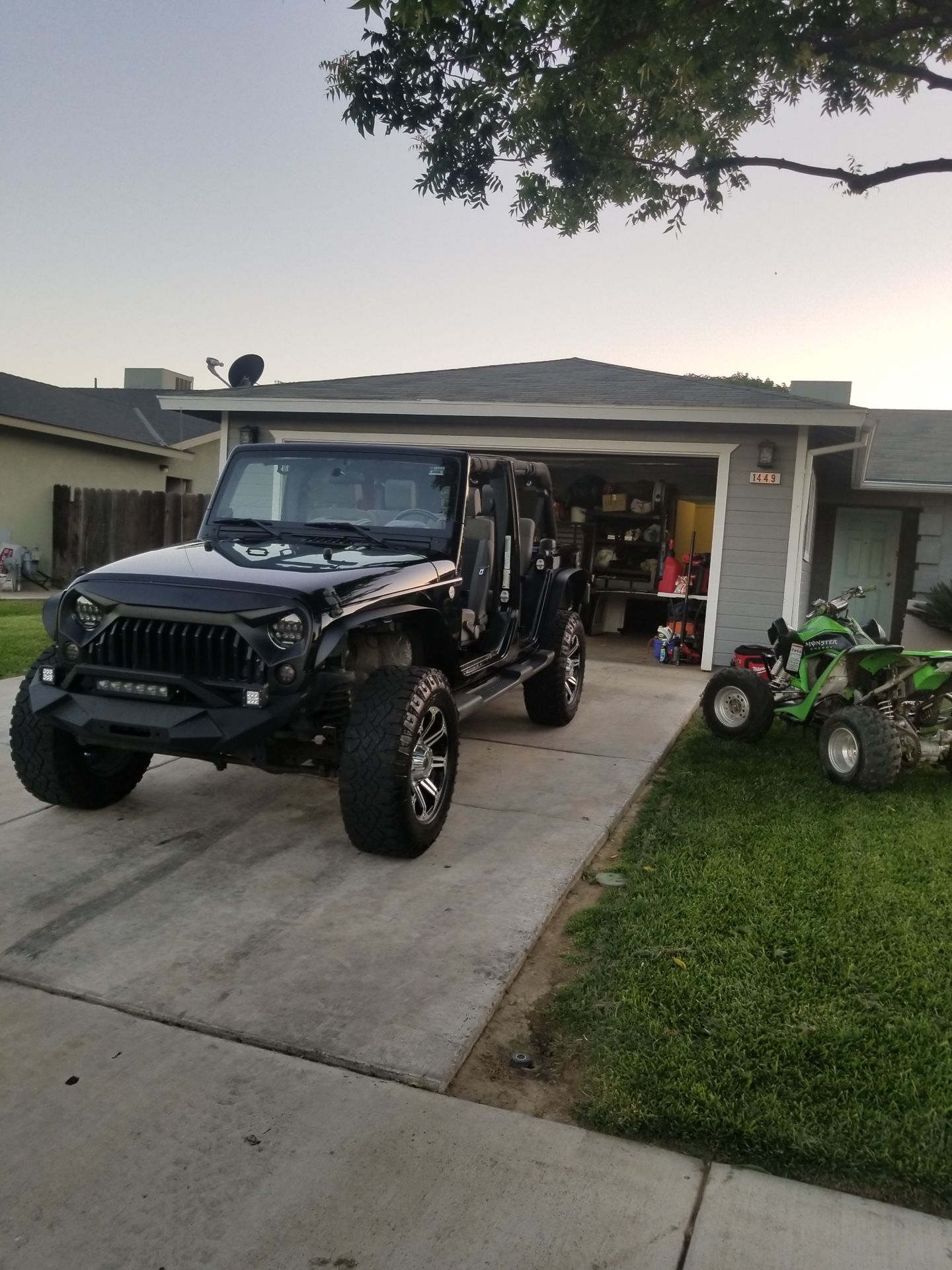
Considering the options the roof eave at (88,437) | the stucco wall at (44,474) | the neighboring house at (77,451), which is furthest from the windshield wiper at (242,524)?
the stucco wall at (44,474)

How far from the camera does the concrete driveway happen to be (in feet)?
10.5

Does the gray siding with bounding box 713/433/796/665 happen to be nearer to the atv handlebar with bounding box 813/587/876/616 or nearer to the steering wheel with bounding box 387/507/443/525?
the atv handlebar with bounding box 813/587/876/616

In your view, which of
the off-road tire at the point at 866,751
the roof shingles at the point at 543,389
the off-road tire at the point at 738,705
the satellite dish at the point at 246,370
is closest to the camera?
the off-road tire at the point at 866,751

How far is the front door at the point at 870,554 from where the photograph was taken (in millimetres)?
16219

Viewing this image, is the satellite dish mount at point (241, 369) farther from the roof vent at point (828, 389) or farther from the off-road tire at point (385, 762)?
the roof vent at point (828, 389)

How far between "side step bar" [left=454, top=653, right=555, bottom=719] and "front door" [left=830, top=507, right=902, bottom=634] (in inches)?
416

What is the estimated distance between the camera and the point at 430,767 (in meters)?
4.72

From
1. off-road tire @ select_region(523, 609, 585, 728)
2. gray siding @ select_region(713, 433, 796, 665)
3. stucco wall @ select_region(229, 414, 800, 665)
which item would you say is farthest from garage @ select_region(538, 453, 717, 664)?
off-road tire @ select_region(523, 609, 585, 728)

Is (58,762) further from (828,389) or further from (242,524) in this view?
(828,389)

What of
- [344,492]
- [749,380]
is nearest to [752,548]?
[344,492]

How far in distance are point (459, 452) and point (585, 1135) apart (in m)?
4.18

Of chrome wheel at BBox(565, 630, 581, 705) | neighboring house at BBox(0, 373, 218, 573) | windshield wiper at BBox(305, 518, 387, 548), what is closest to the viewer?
windshield wiper at BBox(305, 518, 387, 548)

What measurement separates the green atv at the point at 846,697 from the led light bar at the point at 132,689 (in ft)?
12.9

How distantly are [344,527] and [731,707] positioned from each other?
3.19 m
